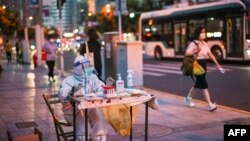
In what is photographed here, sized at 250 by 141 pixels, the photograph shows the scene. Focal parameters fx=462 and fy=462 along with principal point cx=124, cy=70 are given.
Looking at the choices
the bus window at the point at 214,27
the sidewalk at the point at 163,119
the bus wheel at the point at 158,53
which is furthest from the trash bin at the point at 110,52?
the bus wheel at the point at 158,53

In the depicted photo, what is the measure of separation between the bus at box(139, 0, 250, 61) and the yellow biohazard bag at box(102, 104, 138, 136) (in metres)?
17.1

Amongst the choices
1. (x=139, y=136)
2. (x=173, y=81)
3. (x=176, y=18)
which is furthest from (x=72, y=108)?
(x=176, y=18)

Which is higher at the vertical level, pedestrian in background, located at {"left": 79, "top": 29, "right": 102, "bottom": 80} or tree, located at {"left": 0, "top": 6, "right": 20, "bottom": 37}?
tree, located at {"left": 0, "top": 6, "right": 20, "bottom": 37}

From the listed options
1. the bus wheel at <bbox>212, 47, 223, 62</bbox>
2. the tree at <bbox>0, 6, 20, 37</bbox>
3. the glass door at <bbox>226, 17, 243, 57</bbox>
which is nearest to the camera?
the glass door at <bbox>226, 17, 243, 57</bbox>

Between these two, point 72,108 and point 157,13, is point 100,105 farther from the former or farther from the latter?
point 157,13

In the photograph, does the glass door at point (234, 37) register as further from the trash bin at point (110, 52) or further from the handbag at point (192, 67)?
the handbag at point (192, 67)

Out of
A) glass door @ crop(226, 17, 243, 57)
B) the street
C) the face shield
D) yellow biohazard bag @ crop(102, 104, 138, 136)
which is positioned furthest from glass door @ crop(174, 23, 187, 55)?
the face shield

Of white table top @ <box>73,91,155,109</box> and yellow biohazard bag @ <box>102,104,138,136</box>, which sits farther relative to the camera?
yellow biohazard bag @ <box>102,104,138,136</box>

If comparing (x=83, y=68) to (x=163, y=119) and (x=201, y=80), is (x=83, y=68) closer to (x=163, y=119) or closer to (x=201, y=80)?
(x=163, y=119)

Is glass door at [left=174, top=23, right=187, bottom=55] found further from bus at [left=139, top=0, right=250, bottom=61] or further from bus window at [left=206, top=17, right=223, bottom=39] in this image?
bus window at [left=206, top=17, right=223, bottom=39]

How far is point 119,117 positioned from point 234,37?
60.1 feet

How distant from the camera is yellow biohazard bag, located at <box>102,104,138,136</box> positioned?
6.41 m

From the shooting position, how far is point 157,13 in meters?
32.4

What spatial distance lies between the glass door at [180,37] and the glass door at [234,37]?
4479 millimetres
